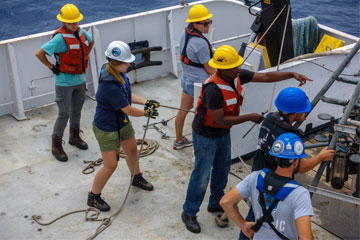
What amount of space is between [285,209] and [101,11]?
48.3ft

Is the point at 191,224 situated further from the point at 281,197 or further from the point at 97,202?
the point at 281,197

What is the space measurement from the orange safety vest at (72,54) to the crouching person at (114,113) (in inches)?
50.0

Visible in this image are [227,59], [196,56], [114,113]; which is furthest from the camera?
[196,56]

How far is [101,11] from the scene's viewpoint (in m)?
17.1

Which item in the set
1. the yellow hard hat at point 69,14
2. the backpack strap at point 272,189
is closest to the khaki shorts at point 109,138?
the yellow hard hat at point 69,14

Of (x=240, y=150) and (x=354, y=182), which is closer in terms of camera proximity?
(x=354, y=182)

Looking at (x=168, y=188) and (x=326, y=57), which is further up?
(x=326, y=57)

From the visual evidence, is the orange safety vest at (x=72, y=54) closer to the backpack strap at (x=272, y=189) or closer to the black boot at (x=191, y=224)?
the black boot at (x=191, y=224)

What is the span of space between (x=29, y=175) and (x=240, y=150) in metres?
2.71

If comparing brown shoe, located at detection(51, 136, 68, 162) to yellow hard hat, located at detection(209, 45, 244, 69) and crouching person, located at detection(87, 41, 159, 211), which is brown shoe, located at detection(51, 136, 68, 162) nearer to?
crouching person, located at detection(87, 41, 159, 211)

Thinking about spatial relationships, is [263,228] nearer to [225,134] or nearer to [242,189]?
[242,189]

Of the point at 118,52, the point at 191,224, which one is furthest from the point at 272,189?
the point at 118,52

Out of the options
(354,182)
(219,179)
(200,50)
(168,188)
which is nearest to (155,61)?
(200,50)

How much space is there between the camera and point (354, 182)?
4.90 meters
